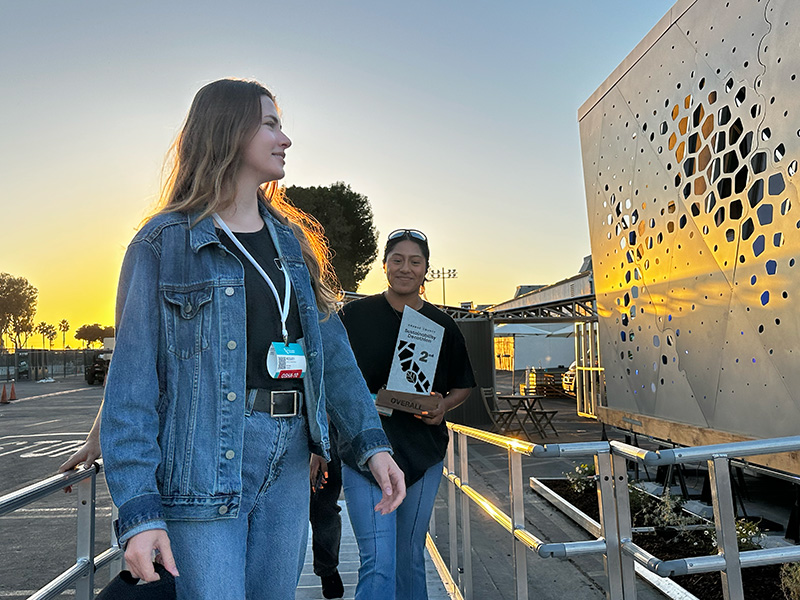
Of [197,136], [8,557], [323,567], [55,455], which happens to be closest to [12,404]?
[55,455]

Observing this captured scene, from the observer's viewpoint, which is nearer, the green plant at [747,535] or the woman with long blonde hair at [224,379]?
the woman with long blonde hair at [224,379]

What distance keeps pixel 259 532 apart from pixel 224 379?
35 centimetres

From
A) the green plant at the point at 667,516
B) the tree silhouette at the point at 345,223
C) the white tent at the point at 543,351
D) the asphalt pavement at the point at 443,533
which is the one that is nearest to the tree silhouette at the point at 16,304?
the tree silhouette at the point at 345,223

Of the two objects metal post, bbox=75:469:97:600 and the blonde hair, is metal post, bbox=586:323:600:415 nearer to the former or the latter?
metal post, bbox=75:469:97:600

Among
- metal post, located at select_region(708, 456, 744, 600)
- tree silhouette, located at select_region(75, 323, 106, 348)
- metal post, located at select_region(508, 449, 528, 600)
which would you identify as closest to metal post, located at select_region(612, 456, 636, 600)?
metal post, located at select_region(708, 456, 744, 600)

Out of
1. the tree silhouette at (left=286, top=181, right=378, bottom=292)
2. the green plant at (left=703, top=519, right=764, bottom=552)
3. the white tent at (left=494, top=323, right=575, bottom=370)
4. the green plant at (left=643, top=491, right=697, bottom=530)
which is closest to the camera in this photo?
the green plant at (left=703, top=519, right=764, bottom=552)

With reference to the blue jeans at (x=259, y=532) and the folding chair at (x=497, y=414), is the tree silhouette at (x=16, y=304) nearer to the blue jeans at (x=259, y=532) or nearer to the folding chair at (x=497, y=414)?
the folding chair at (x=497, y=414)

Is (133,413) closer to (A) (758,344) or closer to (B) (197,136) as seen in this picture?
(B) (197,136)

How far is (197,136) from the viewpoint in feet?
5.29

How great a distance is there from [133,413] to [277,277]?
47cm

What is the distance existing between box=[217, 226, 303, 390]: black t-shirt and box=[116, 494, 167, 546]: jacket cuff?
0.32m

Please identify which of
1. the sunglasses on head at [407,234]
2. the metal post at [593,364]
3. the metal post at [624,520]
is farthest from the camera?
the metal post at [593,364]

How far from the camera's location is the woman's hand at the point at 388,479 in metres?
1.71

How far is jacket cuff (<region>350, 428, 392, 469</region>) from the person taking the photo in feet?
5.69
